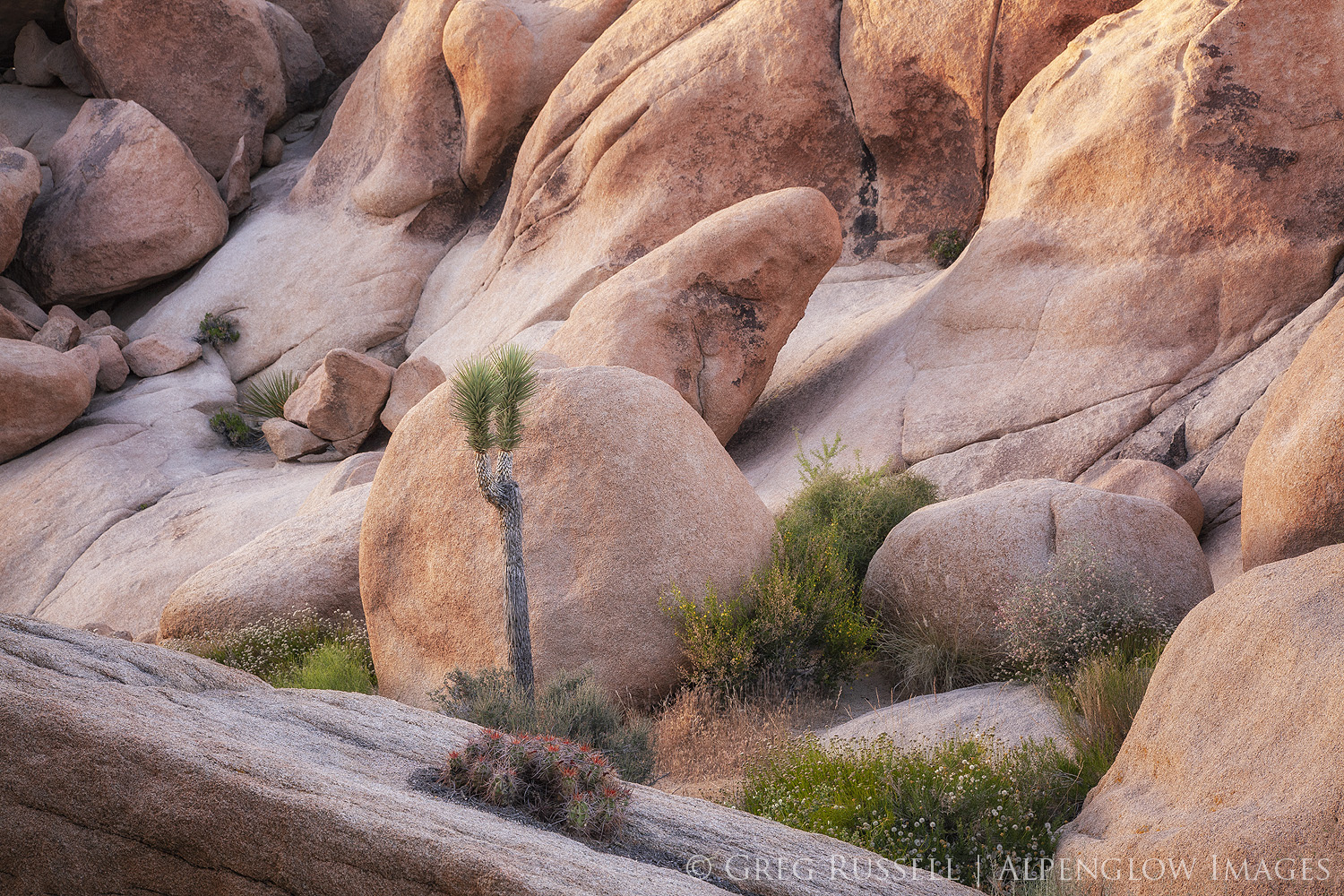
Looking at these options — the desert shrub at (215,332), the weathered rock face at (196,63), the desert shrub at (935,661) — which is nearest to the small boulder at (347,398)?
the desert shrub at (215,332)

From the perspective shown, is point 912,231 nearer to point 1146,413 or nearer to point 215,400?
point 1146,413

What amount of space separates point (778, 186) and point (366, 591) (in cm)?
929

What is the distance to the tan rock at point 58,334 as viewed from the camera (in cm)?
1811

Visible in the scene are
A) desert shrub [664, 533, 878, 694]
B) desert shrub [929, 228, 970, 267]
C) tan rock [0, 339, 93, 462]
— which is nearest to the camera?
desert shrub [664, 533, 878, 694]

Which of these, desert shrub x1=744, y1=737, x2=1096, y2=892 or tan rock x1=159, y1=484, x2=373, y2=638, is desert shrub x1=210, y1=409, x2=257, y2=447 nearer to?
tan rock x1=159, y1=484, x2=373, y2=638

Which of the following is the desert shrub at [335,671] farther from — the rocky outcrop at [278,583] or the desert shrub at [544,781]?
the desert shrub at [544,781]

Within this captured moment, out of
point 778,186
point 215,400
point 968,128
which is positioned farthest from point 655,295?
point 215,400

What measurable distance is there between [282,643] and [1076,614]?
7513 mm

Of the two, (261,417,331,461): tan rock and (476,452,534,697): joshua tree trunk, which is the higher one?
(476,452,534,697): joshua tree trunk

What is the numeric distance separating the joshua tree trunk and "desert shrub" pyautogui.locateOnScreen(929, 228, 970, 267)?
933cm

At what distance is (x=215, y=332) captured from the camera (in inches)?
781

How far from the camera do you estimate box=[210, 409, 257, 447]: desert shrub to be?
18.1 m

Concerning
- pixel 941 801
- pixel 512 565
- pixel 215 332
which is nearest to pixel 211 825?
pixel 941 801

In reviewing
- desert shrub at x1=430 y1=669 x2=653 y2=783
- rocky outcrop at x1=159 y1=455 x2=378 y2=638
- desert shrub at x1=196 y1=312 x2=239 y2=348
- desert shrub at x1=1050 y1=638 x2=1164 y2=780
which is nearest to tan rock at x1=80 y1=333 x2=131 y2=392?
desert shrub at x1=196 y1=312 x2=239 y2=348
